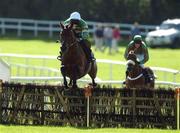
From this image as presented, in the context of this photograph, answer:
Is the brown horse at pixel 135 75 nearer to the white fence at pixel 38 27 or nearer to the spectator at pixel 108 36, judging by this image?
the spectator at pixel 108 36

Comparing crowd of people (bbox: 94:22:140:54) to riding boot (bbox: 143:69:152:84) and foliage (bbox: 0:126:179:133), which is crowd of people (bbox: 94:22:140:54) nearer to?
riding boot (bbox: 143:69:152:84)

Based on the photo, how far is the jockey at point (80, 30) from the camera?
17.5 meters

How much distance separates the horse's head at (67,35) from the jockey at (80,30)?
467 mm

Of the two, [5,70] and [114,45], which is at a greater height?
[114,45]

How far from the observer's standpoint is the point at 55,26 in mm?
54344

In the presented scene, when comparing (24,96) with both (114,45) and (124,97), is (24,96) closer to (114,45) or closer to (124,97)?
(124,97)

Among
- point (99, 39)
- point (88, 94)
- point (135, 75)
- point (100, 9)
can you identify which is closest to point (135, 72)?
point (135, 75)

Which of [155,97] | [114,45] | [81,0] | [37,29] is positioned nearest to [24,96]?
[155,97]

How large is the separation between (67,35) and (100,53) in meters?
24.9

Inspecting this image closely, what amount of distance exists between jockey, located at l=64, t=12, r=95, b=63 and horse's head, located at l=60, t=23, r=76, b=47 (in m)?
0.47

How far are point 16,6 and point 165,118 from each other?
44492mm

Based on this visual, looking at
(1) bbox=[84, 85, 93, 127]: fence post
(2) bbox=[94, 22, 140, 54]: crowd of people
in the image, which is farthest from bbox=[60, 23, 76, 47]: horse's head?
(2) bbox=[94, 22, 140, 54]: crowd of people

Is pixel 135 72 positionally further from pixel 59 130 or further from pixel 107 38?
pixel 107 38

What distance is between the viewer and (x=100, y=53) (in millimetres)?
41688
